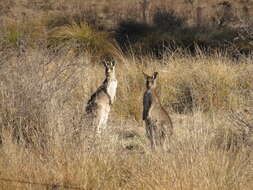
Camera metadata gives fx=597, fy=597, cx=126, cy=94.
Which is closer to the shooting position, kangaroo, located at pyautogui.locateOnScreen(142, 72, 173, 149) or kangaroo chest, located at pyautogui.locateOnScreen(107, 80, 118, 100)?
kangaroo, located at pyautogui.locateOnScreen(142, 72, 173, 149)

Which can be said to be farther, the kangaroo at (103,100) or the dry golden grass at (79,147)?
the kangaroo at (103,100)

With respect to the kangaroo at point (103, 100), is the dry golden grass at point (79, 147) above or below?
above

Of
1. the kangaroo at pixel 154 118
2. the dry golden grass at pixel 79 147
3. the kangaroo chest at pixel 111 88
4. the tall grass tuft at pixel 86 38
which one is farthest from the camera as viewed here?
the tall grass tuft at pixel 86 38

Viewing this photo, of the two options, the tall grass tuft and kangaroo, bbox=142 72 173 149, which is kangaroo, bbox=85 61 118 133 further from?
the tall grass tuft

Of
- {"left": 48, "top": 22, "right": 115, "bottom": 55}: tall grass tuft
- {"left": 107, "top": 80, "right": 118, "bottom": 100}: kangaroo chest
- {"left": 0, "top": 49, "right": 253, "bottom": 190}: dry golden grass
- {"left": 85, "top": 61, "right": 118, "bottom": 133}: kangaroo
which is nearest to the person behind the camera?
{"left": 0, "top": 49, "right": 253, "bottom": 190}: dry golden grass

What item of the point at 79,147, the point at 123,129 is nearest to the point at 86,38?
the point at 123,129

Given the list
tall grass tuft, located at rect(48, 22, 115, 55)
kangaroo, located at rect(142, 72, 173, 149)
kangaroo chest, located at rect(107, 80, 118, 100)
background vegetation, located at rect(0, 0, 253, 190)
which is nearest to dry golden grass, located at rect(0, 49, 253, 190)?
background vegetation, located at rect(0, 0, 253, 190)

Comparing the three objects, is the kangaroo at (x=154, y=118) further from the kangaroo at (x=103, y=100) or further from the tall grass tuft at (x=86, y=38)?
the tall grass tuft at (x=86, y=38)

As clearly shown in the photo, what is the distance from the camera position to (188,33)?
18.9m

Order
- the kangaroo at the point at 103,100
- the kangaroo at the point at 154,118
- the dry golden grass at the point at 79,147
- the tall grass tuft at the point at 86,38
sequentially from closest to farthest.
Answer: the dry golden grass at the point at 79,147 < the kangaroo at the point at 154,118 < the kangaroo at the point at 103,100 < the tall grass tuft at the point at 86,38

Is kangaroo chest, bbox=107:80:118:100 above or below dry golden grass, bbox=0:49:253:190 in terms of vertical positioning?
below

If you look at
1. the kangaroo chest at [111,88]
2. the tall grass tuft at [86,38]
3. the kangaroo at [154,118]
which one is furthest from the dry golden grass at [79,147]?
the tall grass tuft at [86,38]

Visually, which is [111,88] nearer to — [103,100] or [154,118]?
[103,100]

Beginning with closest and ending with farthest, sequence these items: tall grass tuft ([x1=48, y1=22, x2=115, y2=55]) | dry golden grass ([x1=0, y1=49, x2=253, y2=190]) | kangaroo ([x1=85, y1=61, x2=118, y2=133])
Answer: dry golden grass ([x1=0, y1=49, x2=253, y2=190]), kangaroo ([x1=85, y1=61, x2=118, y2=133]), tall grass tuft ([x1=48, y1=22, x2=115, y2=55])
